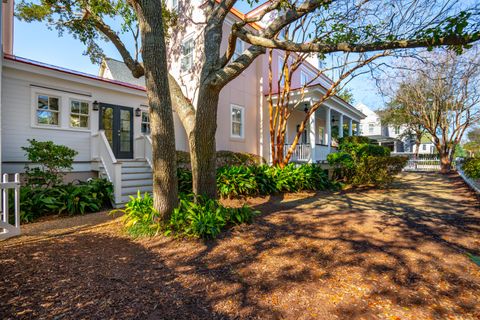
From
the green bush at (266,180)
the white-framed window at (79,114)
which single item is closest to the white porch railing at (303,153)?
the green bush at (266,180)

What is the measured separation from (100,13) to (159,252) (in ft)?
30.4

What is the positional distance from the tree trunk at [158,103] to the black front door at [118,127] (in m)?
5.73

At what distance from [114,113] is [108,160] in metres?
2.65

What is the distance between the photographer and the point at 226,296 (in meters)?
2.45

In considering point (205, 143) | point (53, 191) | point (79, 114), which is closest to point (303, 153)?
point (205, 143)

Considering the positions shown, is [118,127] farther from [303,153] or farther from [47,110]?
[303,153]

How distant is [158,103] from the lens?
4.25m

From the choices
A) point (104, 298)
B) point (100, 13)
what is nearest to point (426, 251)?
point (104, 298)

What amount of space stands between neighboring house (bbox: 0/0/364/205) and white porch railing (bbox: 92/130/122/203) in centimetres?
3

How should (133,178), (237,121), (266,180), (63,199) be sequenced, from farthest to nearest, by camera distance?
(237,121) → (266,180) → (133,178) → (63,199)

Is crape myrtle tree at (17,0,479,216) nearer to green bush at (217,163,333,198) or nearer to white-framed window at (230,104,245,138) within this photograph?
green bush at (217,163,333,198)

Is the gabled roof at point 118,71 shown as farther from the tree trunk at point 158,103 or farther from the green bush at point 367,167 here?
the green bush at point 367,167

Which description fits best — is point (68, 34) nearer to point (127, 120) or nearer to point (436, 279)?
point (127, 120)

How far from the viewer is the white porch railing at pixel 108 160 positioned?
22.4 ft
